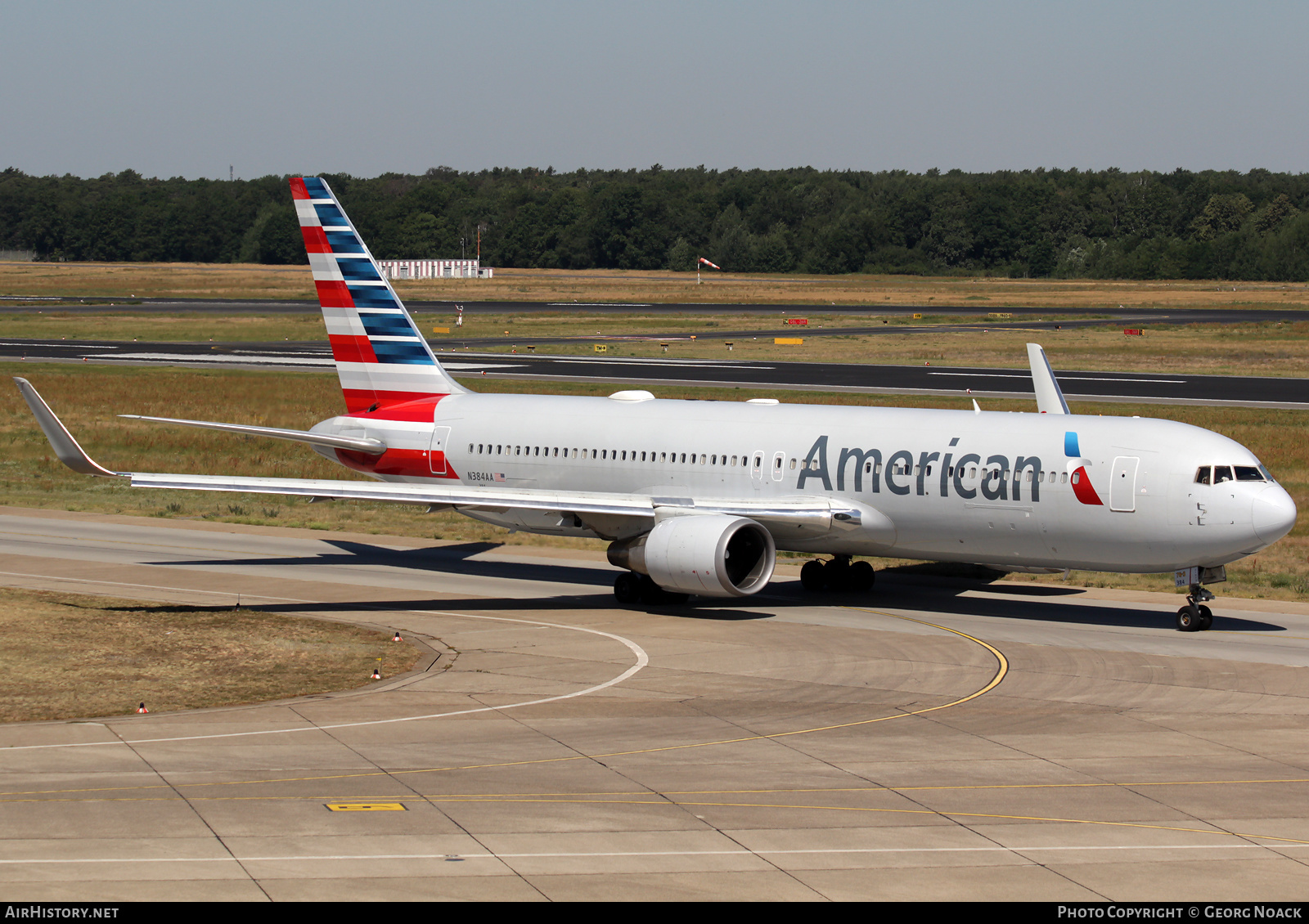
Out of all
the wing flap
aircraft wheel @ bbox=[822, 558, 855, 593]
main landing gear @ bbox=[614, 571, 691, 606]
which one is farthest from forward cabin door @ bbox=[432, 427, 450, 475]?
aircraft wheel @ bbox=[822, 558, 855, 593]

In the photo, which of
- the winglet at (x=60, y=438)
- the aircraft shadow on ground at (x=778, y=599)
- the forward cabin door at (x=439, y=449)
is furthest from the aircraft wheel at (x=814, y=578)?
the winglet at (x=60, y=438)

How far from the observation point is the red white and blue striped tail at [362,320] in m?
42.6

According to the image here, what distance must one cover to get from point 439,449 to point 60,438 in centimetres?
1155

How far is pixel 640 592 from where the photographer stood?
3628cm

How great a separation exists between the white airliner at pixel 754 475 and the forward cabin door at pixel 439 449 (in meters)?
0.06

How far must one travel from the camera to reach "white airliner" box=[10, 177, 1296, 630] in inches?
1261

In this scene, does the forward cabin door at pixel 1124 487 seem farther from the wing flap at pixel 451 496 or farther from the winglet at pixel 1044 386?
the wing flap at pixel 451 496

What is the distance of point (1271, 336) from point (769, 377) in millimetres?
50631

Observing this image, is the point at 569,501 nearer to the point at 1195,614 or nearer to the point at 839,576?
the point at 839,576

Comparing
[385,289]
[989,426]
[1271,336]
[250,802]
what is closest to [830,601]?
[989,426]

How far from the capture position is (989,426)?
34.5m

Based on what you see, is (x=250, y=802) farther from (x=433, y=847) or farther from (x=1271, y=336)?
(x=1271, y=336)

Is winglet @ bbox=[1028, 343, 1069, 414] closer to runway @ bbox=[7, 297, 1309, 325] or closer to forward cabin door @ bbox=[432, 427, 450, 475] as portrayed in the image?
forward cabin door @ bbox=[432, 427, 450, 475]

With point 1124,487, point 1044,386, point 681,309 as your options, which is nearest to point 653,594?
point 1124,487
